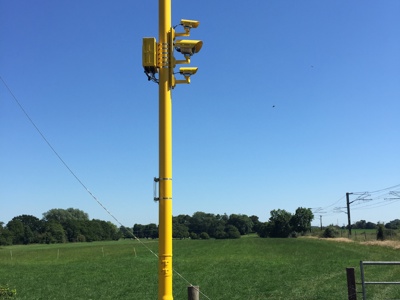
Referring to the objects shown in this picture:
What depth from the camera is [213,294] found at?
18.2m

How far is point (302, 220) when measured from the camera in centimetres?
13888

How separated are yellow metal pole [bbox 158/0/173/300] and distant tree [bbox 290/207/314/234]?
136380 millimetres

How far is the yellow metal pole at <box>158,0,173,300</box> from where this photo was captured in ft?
24.0

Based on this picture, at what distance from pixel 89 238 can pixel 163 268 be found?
142939mm

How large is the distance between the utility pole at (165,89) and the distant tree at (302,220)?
447 feet

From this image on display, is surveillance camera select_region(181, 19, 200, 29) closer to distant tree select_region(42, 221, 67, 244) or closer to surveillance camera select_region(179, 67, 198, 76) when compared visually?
surveillance camera select_region(179, 67, 198, 76)

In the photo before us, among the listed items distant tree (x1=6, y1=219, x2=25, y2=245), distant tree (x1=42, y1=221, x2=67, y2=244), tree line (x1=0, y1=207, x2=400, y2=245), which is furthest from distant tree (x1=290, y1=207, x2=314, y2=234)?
distant tree (x1=6, y1=219, x2=25, y2=245)

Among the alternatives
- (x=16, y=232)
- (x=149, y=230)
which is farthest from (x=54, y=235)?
(x=149, y=230)

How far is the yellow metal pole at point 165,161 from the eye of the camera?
7.31 meters

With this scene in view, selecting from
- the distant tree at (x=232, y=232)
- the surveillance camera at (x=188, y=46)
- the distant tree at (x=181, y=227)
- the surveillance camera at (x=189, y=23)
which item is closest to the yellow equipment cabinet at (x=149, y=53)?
the surveillance camera at (x=188, y=46)

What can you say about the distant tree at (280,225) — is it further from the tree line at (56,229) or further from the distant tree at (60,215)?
the distant tree at (60,215)

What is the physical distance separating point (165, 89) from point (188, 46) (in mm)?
820

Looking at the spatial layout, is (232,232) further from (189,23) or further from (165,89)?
(189,23)

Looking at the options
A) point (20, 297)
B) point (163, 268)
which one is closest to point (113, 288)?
point (20, 297)
